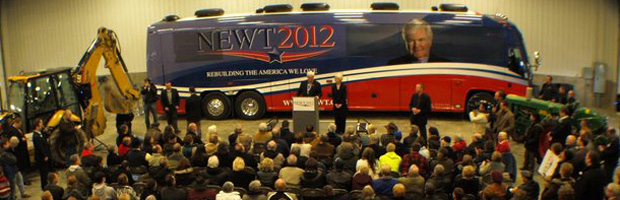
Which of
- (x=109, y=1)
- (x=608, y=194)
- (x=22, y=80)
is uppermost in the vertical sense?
(x=109, y=1)

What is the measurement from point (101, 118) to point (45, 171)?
3.94 meters

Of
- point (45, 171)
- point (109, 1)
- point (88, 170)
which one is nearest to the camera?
point (88, 170)

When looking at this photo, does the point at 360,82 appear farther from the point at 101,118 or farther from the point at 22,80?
the point at 22,80

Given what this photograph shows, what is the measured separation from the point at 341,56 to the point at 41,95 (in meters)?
7.88

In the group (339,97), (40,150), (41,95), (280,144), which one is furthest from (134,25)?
(280,144)

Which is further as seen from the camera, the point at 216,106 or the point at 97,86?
the point at 216,106

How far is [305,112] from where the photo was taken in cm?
1554

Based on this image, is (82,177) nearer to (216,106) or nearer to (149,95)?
(149,95)

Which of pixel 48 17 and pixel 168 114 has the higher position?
pixel 48 17

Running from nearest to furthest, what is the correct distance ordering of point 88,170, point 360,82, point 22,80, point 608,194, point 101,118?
point 608,194, point 88,170, point 22,80, point 101,118, point 360,82

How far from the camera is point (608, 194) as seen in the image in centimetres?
897

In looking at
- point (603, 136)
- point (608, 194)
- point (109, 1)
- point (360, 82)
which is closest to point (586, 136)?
point (603, 136)

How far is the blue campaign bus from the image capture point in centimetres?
1848

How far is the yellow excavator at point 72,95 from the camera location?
49.1 feet
